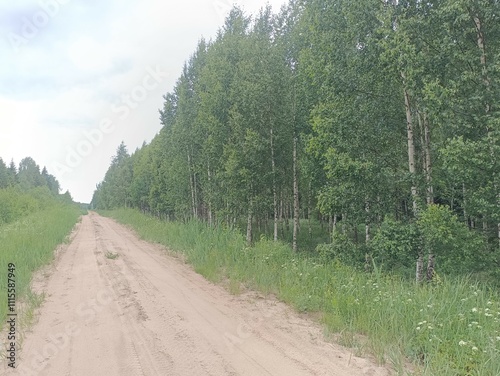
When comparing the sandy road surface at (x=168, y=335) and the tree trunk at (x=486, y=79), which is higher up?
the tree trunk at (x=486, y=79)

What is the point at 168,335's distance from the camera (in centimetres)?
536

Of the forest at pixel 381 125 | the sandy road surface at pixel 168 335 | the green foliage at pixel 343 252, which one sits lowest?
the sandy road surface at pixel 168 335

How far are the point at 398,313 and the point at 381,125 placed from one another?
265 inches

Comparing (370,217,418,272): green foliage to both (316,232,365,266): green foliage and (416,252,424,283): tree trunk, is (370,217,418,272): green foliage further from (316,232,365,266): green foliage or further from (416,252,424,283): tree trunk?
(316,232,365,266): green foliage

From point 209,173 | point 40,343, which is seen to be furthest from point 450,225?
point 209,173

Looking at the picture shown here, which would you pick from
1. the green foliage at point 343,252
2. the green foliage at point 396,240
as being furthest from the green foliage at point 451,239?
the green foliage at point 343,252

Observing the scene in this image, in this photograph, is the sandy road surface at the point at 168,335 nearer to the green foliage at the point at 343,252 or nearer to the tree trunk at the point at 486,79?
the green foliage at the point at 343,252

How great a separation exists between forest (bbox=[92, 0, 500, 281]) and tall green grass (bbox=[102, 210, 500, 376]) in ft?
5.61

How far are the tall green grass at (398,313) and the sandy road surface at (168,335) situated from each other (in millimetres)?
416

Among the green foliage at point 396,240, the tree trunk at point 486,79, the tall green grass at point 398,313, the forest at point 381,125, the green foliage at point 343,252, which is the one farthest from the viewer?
Answer: the green foliage at point 343,252

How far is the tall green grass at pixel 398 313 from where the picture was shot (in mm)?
4172

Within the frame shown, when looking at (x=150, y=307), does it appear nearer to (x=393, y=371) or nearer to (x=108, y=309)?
(x=108, y=309)

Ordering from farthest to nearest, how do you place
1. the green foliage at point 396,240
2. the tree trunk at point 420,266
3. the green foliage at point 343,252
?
1. the green foliage at point 343,252
2. the tree trunk at point 420,266
3. the green foliage at point 396,240

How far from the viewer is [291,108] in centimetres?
1495
